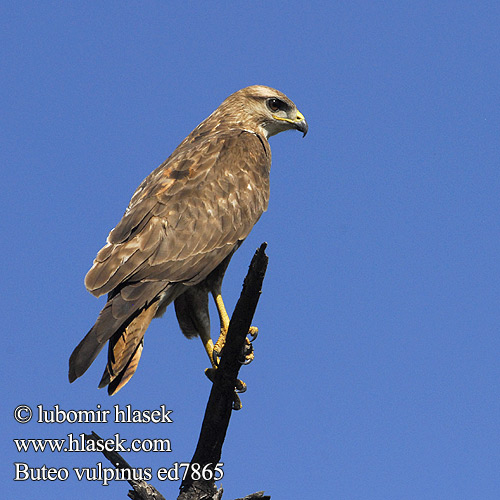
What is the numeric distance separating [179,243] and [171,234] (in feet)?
0.34

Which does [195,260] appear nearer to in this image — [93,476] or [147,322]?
[147,322]

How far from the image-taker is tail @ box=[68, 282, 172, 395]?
16.1 feet

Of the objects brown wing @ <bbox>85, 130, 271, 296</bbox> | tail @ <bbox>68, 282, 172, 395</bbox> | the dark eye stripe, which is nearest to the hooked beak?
the dark eye stripe

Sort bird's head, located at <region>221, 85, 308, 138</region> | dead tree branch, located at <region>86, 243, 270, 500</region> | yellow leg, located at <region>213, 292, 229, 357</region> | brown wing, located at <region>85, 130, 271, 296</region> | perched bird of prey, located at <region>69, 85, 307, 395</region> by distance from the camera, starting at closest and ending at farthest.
Answer: 1. dead tree branch, located at <region>86, 243, 270, 500</region>
2. perched bird of prey, located at <region>69, 85, 307, 395</region>
3. brown wing, located at <region>85, 130, 271, 296</region>
4. yellow leg, located at <region>213, 292, 229, 357</region>
5. bird's head, located at <region>221, 85, 308, 138</region>

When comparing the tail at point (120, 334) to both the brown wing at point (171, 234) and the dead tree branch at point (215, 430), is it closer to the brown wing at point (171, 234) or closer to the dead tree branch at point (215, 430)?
the brown wing at point (171, 234)

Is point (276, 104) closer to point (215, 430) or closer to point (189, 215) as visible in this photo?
point (189, 215)

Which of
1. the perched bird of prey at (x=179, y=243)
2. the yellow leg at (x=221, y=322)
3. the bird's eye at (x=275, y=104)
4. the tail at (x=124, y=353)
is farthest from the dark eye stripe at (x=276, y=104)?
the tail at (x=124, y=353)

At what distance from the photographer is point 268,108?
777cm

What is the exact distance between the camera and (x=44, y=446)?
5332mm

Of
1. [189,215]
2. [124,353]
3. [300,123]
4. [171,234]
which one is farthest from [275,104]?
[124,353]

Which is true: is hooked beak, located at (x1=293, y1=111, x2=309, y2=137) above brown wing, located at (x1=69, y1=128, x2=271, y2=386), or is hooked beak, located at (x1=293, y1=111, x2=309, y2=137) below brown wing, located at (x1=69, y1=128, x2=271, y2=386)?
above

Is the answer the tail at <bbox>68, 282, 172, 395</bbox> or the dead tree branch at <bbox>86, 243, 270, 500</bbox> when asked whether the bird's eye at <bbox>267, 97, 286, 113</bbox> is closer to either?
the tail at <bbox>68, 282, 172, 395</bbox>

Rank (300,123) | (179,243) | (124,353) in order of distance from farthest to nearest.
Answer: (300,123), (179,243), (124,353)

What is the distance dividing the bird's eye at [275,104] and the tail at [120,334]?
9.69 ft
